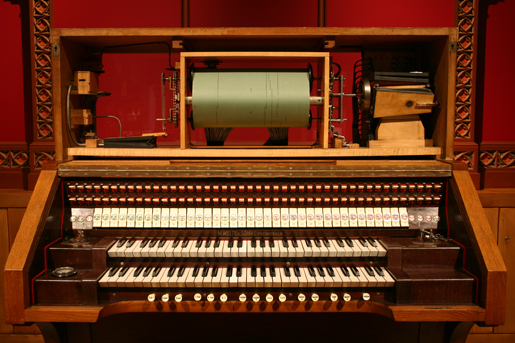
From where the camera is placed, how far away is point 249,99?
223cm

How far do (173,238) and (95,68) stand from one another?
130 centimetres

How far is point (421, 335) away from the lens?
2.36 meters

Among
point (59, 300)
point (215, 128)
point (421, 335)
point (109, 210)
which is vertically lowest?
point (421, 335)

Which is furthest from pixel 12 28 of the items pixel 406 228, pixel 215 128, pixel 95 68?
pixel 406 228

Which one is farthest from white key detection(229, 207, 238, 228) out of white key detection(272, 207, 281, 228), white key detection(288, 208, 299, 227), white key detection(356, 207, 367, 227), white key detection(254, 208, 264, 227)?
white key detection(356, 207, 367, 227)

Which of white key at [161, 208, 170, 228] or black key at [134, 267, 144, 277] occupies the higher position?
white key at [161, 208, 170, 228]

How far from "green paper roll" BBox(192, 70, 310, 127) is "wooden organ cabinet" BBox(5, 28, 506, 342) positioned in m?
0.05

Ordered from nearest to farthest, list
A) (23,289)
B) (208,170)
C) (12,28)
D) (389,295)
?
(23,289)
(389,295)
(208,170)
(12,28)

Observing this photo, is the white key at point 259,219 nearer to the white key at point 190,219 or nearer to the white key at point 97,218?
the white key at point 190,219

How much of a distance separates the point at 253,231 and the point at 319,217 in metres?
0.39

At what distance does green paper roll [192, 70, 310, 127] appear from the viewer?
2.23m

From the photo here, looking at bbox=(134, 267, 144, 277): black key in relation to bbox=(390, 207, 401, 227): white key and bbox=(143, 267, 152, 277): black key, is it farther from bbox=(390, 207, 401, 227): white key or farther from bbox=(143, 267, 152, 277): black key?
bbox=(390, 207, 401, 227): white key

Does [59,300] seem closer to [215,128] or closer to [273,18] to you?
[215,128]

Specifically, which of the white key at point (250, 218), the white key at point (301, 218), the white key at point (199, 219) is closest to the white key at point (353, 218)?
the white key at point (301, 218)
